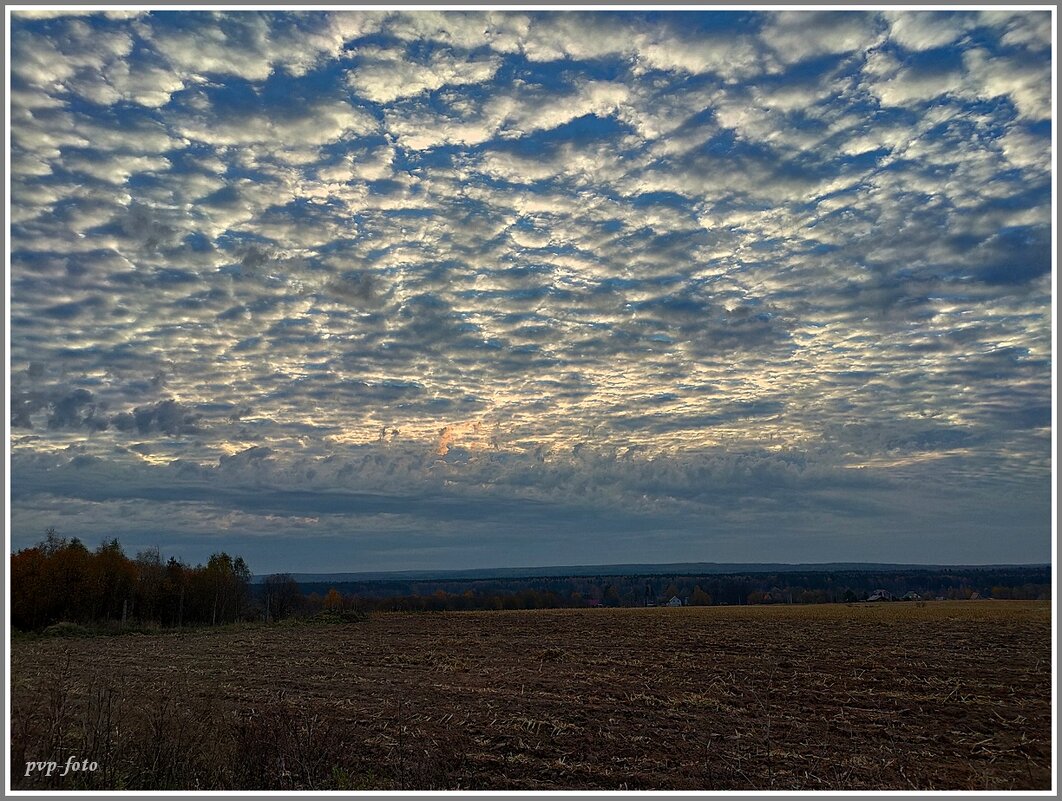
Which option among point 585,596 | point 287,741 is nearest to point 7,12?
point 287,741

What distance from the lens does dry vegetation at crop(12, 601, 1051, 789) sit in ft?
41.9

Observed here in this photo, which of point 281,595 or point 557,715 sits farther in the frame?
point 281,595

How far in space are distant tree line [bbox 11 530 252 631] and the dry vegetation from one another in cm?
2517

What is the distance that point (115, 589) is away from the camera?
6975cm

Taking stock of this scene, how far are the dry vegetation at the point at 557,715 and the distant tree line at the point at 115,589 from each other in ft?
82.6

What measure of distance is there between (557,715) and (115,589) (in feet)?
207

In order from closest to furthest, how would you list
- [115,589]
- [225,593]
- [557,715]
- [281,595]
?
1. [557,715]
2. [115,589]
3. [225,593]
4. [281,595]

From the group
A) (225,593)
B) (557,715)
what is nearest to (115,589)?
(225,593)

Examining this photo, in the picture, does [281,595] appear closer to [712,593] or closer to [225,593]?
[225,593]

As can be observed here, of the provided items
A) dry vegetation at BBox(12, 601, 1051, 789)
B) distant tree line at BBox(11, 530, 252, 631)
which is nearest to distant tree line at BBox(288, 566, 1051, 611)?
distant tree line at BBox(11, 530, 252, 631)

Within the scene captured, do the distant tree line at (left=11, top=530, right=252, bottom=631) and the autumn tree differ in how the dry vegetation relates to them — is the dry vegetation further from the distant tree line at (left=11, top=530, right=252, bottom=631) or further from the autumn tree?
the autumn tree

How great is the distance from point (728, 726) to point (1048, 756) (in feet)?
21.0

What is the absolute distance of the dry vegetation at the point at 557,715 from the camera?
1277cm

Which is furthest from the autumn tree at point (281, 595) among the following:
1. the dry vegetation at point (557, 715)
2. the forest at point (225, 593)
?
the dry vegetation at point (557, 715)
